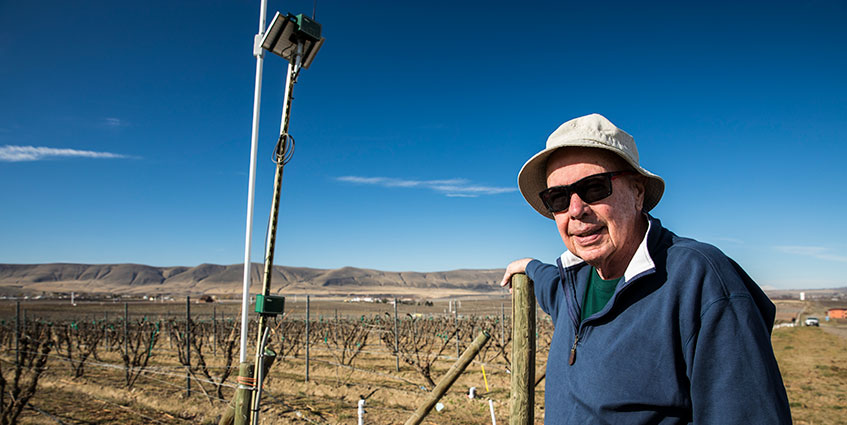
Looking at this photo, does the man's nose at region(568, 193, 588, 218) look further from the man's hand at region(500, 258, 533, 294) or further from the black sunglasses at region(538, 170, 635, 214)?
the man's hand at region(500, 258, 533, 294)

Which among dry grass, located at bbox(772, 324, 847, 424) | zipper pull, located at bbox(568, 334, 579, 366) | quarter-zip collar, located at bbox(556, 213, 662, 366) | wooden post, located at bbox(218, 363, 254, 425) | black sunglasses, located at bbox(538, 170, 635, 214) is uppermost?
black sunglasses, located at bbox(538, 170, 635, 214)

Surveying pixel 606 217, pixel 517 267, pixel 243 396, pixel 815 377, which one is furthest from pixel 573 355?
pixel 815 377

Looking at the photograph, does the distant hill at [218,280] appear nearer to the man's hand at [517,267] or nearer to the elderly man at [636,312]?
the man's hand at [517,267]

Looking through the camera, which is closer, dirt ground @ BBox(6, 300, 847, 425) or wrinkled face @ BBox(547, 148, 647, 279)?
wrinkled face @ BBox(547, 148, 647, 279)

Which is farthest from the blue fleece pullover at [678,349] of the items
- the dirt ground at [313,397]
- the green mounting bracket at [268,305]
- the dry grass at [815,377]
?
the dry grass at [815,377]

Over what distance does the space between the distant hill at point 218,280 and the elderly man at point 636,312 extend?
131 m

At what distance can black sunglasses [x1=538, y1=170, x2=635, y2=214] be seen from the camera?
1.44 metres

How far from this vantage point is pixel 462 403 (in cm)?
997

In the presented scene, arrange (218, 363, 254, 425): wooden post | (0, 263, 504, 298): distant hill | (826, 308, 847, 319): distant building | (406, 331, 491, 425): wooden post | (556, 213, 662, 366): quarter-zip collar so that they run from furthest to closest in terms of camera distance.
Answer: (0, 263, 504, 298): distant hill < (826, 308, 847, 319): distant building < (406, 331, 491, 425): wooden post < (218, 363, 254, 425): wooden post < (556, 213, 662, 366): quarter-zip collar

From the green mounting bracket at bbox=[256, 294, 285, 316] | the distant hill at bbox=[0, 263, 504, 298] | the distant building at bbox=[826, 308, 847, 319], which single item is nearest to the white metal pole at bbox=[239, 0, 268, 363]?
the green mounting bracket at bbox=[256, 294, 285, 316]

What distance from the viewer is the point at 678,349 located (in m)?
1.13

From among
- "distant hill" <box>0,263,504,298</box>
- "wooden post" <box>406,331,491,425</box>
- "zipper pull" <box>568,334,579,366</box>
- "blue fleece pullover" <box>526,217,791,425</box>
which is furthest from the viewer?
"distant hill" <box>0,263,504,298</box>

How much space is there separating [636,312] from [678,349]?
0.14m

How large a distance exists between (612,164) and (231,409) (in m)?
2.57
